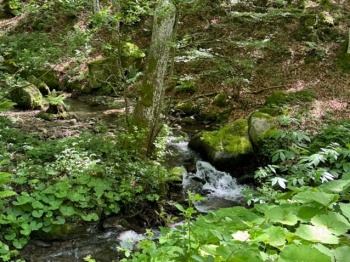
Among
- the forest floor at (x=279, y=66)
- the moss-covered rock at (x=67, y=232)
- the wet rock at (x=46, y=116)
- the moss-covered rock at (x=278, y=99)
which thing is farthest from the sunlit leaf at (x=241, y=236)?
the moss-covered rock at (x=278, y=99)

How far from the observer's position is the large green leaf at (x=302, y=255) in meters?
0.97

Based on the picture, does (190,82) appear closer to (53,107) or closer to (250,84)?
(53,107)

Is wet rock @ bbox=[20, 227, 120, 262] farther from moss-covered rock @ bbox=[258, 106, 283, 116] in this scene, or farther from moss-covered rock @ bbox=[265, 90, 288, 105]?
moss-covered rock @ bbox=[265, 90, 288, 105]

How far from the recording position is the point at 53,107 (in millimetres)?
8898

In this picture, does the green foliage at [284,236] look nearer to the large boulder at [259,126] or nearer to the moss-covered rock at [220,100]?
the large boulder at [259,126]

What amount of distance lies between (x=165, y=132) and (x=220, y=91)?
5.37m

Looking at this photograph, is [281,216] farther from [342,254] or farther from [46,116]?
[46,116]

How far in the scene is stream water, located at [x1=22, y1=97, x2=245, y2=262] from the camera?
4.23 m

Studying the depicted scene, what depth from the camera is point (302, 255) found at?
0.99 metres

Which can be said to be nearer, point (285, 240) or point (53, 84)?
point (285, 240)

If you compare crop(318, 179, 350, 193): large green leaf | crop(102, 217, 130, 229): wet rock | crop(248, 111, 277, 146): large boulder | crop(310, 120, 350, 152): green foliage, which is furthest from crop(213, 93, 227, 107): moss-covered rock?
crop(318, 179, 350, 193): large green leaf

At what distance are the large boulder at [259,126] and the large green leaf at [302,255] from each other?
623 centimetres

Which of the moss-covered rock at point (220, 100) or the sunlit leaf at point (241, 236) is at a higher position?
the sunlit leaf at point (241, 236)

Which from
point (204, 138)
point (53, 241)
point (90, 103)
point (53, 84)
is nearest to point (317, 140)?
point (204, 138)
